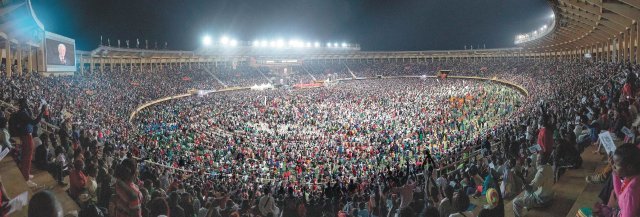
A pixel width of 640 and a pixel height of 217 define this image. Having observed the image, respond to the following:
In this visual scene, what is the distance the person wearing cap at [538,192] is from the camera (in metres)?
6.14

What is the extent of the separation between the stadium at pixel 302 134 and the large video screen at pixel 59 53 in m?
0.18

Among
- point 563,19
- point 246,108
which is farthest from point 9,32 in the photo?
point 563,19

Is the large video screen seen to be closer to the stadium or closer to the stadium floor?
the stadium

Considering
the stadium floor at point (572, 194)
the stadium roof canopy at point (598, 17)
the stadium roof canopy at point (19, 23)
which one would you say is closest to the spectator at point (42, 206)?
the stadium floor at point (572, 194)

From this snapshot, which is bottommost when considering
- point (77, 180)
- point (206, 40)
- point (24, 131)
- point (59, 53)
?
point (77, 180)

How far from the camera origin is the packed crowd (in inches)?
256

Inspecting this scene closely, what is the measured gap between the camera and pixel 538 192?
624 cm

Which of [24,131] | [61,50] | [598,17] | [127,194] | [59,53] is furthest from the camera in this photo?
[61,50]

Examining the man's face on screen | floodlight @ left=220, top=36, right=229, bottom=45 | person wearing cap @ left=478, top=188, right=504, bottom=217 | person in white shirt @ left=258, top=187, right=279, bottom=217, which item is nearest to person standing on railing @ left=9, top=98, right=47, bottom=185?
person in white shirt @ left=258, top=187, right=279, bottom=217

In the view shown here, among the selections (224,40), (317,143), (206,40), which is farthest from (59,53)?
(224,40)

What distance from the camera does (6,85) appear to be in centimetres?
1705

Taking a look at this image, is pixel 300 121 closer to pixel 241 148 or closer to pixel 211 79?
pixel 241 148

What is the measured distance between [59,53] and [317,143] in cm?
2113

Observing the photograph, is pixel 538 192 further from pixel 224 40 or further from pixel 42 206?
pixel 224 40
